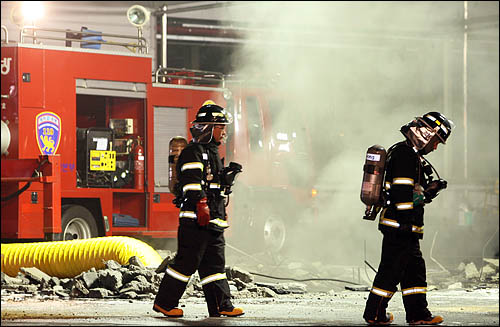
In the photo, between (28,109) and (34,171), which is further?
(28,109)

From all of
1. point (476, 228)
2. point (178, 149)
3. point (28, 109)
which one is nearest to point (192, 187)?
point (178, 149)

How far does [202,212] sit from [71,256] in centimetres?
356

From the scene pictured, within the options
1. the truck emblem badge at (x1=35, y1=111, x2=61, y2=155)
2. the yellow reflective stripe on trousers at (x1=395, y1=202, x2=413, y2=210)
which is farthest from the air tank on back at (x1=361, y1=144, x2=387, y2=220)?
the truck emblem badge at (x1=35, y1=111, x2=61, y2=155)

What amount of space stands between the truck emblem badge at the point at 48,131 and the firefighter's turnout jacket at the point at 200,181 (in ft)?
17.4

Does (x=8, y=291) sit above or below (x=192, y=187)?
below

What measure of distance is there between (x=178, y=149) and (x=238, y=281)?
159 centimetres

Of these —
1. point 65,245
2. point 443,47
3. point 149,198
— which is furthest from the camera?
point 443,47

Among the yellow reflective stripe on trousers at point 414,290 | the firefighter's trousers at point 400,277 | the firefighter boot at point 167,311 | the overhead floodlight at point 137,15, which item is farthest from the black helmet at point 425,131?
the overhead floodlight at point 137,15

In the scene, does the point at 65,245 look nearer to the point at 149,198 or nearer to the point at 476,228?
the point at 149,198

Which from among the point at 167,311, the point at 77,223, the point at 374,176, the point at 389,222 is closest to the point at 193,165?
the point at 167,311

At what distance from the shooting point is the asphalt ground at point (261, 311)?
24.0 feet

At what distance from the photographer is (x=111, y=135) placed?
13.4 meters

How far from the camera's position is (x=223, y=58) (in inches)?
885

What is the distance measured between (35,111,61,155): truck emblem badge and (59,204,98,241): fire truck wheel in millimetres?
806
